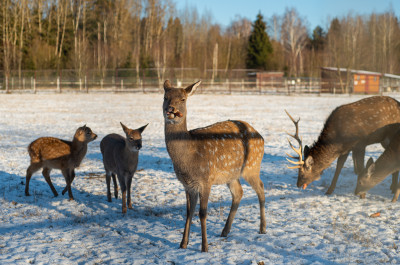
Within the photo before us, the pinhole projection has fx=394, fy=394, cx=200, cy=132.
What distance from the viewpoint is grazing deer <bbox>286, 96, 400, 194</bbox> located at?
24.0 feet

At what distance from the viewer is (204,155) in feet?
15.9

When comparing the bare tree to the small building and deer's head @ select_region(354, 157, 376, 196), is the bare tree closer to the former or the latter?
the small building

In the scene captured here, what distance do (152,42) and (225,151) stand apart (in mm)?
62691

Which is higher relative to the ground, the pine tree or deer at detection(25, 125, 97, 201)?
the pine tree

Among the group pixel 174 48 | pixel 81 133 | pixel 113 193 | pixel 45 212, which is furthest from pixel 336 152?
pixel 174 48

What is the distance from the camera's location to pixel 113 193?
7.26 meters

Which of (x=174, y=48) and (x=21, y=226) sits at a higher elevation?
(x=174, y=48)

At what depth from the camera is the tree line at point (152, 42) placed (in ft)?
168

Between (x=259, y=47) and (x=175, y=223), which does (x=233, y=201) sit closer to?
(x=175, y=223)

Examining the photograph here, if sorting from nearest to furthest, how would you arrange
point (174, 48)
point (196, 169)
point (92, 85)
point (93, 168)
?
point (196, 169)
point (93, 168)
point (92, 85)
point (174, 48)

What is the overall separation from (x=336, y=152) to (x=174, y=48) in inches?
2526

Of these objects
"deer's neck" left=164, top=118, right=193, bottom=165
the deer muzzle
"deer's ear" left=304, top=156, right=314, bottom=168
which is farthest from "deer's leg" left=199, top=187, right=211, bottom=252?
"deer's ear" left=304, top=156, right=314, bottom=168

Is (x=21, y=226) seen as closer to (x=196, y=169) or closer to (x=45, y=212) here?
(x=45, y=212)

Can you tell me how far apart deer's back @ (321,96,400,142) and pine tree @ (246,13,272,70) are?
59451mm
